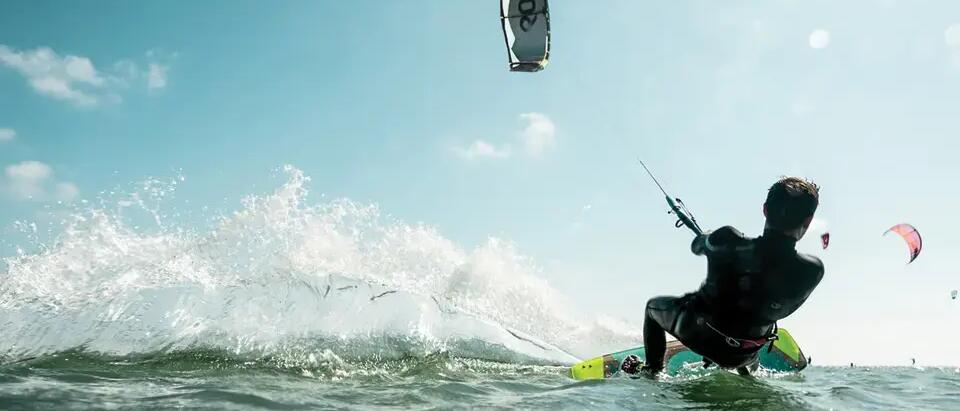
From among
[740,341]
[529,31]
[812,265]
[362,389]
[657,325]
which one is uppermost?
[529,31]

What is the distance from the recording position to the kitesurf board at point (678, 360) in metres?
8.98

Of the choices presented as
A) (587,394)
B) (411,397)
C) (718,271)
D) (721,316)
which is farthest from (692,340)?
(411,397)

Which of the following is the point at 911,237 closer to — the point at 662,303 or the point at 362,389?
the point at 662,303

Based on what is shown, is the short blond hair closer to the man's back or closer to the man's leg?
the man's back

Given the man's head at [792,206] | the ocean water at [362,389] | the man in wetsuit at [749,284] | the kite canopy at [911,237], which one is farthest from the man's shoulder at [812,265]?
the kite canopy at [911,237]

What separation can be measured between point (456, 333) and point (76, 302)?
573 centimetres

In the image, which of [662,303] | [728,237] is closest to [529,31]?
[662,303]

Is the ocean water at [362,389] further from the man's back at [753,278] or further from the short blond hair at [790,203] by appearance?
the short blond hair at [790,203]

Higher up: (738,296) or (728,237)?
(728,237)

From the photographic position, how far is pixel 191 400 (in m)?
4.41

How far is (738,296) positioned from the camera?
5.91 meters

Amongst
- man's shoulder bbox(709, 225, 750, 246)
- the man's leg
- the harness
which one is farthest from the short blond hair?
the man's leg

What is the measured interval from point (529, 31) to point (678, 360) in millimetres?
6882

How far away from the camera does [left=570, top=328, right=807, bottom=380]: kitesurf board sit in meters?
8.98
